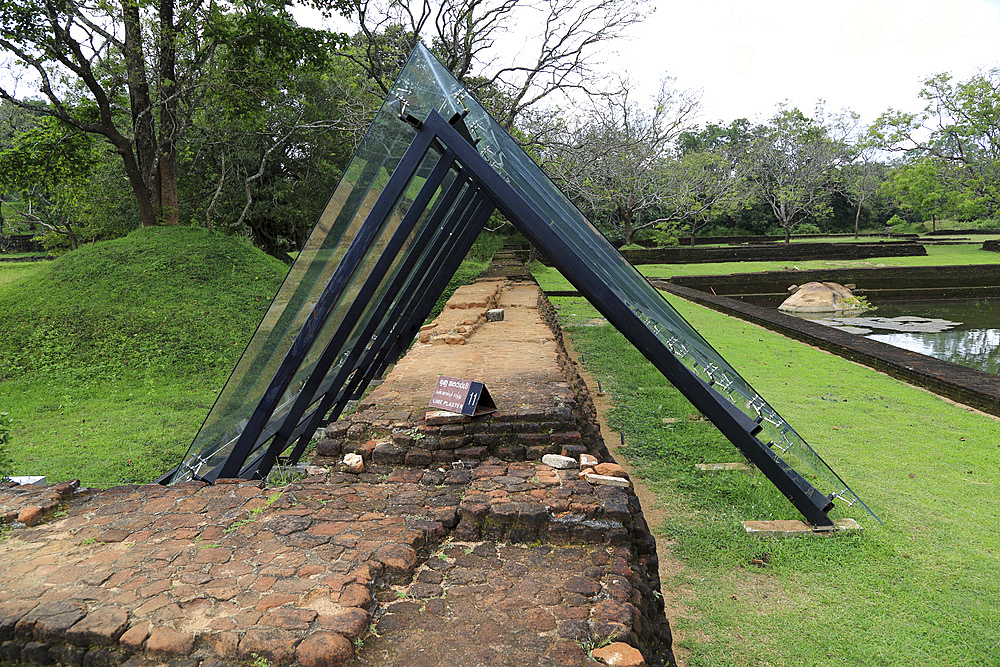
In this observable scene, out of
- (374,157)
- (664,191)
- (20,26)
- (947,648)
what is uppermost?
(20,26)

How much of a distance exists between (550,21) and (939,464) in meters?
12.5

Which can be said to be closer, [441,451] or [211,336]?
[441,451]

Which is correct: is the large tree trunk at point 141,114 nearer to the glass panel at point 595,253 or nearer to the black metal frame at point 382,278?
the glass panel at point 595,253

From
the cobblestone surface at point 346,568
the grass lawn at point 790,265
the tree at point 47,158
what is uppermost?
the tree at point 47,158

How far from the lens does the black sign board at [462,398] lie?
328 centimetres

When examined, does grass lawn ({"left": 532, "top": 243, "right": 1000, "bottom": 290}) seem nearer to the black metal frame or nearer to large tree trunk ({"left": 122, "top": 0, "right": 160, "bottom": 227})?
large tree trunk ({"left": 122, "top": 0, "right": 160, "bottom": 227})

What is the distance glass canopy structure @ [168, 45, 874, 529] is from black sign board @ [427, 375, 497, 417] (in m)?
0.63

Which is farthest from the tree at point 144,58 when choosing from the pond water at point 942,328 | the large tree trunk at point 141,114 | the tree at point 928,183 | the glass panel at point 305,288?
the tree at point 928,183

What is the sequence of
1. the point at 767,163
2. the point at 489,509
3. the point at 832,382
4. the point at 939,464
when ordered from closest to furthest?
the point at 489,509, the point at 939,464, the point at 832,382, the point at 767,163

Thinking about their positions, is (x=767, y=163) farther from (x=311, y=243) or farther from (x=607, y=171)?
(x=311, y=243)

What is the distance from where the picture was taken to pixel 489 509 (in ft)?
8.35

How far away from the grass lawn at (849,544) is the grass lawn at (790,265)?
12648mm

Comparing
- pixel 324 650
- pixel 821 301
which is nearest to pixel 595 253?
→ pixel 324 650

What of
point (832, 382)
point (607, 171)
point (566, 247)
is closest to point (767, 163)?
point (607, 171)
